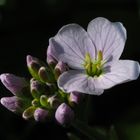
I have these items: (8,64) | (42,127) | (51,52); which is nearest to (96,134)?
(51,52)

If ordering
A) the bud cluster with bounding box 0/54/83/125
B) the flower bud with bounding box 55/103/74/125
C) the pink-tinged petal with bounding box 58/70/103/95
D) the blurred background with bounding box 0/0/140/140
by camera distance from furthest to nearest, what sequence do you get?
the blurred background with bounding box 0/0/140/140 < the bud cluster with bounding box 0/54/83/125 < the flower bud with bounding box 55/103/74/125 < the pink-tinged petal with bounding box 58/70/103/95

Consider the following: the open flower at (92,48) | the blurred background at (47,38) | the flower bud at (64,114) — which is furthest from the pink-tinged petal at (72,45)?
the blurred background at (47,38)

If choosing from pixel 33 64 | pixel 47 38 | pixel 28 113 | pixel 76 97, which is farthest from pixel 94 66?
pixel 47 38

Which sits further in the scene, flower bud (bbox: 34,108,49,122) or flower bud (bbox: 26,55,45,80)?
flower bud (bbox: 26,55,45,80)

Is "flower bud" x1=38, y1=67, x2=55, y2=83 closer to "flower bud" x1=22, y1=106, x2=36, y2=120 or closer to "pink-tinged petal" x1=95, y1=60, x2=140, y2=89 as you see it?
"flower bud" x1=22, y1=106, x2=36, y2=120

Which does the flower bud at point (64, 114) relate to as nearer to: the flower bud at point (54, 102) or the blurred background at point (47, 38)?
the flower bud at point (54, 102)

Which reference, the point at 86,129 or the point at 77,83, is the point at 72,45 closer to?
the point at 77,83

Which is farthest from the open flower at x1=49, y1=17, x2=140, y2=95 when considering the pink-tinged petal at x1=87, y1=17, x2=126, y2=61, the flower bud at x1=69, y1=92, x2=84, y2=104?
the flower bud at x1=69, y1=92, x2=84, y2=104
